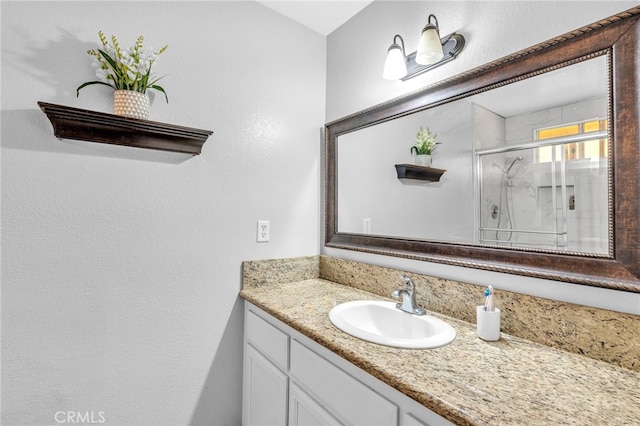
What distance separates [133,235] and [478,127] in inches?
60.7

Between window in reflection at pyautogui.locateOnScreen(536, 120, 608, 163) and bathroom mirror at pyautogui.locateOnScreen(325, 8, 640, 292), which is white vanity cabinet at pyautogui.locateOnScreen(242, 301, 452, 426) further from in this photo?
window in reflection at pyautogui.locateOnScreen(536, 120, 608, 163)

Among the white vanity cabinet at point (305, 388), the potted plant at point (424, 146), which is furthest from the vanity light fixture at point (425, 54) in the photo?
the white vanity cabinet at point (305, 388)

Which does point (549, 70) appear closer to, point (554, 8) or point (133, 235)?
point (554, 8)

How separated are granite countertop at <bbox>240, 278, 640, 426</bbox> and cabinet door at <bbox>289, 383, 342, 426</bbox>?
0.79ft

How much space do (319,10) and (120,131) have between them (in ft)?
4.20

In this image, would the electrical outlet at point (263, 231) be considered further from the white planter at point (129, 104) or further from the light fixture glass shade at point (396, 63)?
the light fixture glass shade at point (396, 63)

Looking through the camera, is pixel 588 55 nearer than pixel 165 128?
Yes

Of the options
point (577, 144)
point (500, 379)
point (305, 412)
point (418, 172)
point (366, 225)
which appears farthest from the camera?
point (366, 225)

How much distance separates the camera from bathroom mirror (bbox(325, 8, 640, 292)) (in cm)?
90

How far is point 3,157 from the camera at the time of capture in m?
1.13

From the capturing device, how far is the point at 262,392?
4.73ft

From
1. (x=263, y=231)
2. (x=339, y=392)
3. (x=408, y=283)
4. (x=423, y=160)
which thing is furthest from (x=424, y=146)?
(x=339, y=392)

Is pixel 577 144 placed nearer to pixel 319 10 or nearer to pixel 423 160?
pixel 423 160

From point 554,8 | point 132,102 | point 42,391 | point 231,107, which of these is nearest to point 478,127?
point 554,8
